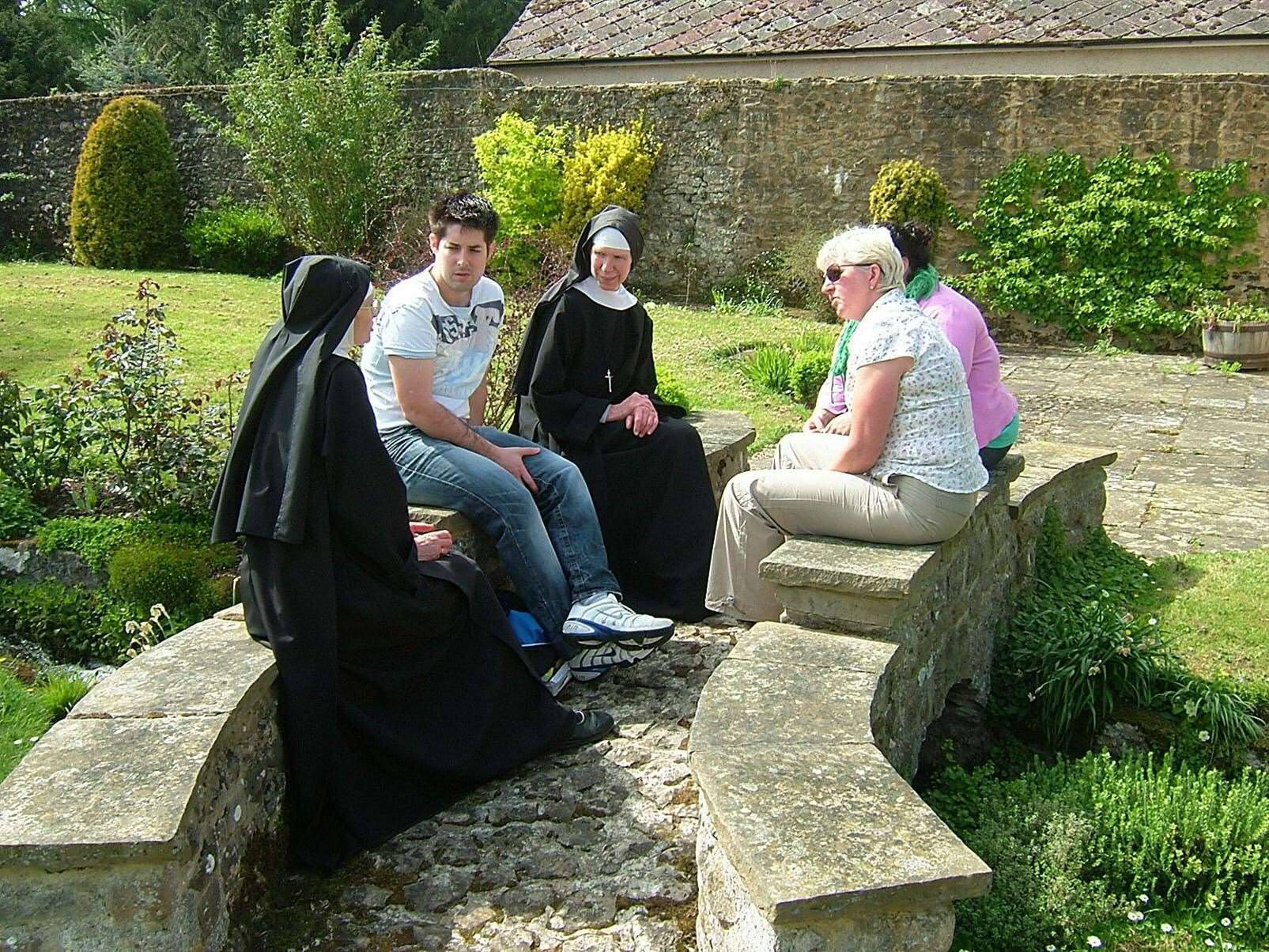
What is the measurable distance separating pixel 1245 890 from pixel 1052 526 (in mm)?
2270

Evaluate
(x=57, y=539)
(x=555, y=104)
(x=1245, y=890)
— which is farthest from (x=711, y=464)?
(x=555, y=104)

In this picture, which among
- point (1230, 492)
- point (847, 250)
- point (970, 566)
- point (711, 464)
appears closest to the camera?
point (847, 250)

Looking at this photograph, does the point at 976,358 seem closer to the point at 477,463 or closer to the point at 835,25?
the point at 477,463

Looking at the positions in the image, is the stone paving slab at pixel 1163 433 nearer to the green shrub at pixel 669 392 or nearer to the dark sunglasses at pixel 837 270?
the green shrub at pixel 669 392

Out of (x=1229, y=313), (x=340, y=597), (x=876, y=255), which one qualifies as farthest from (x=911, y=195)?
(x=340, y=597)

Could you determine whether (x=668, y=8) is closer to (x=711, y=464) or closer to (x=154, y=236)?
(x=154, y=236)

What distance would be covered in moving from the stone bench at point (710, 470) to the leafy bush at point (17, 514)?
2664 mm

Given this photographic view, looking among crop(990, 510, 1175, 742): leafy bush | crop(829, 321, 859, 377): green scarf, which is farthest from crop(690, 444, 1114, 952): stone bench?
crop(829, 321, 859, 377): green scarf

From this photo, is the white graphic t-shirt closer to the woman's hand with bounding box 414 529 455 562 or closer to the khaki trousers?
the woman's hand with bounding box 414 529 455 562

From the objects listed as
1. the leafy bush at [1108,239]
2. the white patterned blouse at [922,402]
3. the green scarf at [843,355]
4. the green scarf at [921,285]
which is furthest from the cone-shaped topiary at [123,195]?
the white patterned blouse at [922,402]

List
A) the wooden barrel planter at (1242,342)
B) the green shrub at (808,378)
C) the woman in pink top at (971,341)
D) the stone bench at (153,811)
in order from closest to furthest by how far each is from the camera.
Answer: the stone bench at (153,811), the woman in pink top at (971,341), the green shrub at (808,378), the wooden barrel planter at (1242,342)

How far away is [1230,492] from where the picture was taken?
282 inches

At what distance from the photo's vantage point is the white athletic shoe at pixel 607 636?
13.3 feet

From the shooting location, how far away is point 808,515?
400cm
